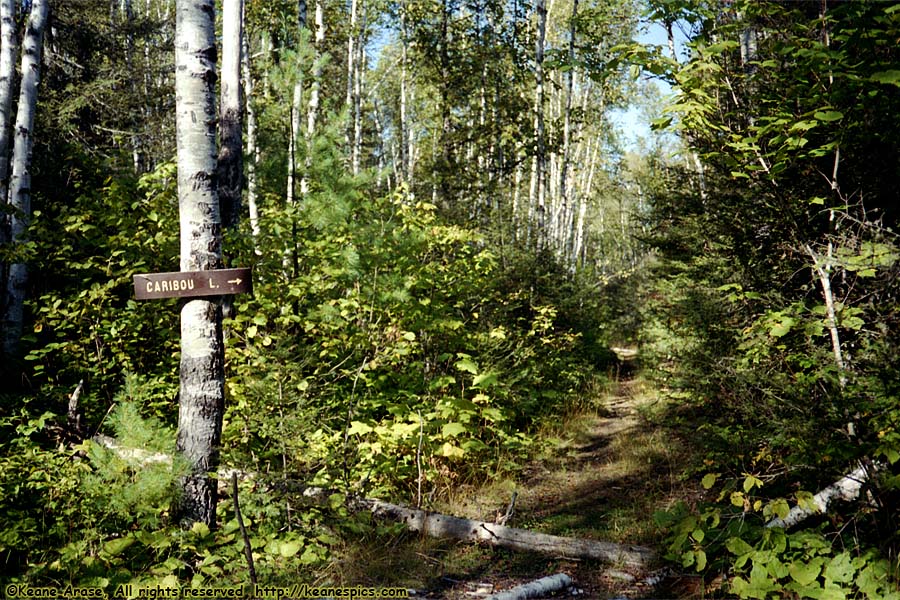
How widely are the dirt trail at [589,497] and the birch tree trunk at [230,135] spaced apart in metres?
3.91

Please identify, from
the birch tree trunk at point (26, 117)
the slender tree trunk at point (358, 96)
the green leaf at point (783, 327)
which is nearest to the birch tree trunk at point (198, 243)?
the green leaf at point (783, 327)

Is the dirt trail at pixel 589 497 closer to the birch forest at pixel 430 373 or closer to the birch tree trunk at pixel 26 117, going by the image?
the birch forest at pixel 430 373

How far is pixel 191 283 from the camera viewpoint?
151 inches

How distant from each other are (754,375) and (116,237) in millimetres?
5353

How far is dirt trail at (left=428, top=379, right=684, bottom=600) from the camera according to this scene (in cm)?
395

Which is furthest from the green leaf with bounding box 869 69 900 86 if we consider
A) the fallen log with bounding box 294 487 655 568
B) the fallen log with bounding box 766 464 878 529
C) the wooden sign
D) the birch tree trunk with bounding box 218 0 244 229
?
the birch tree trunk with bounding box 218 0 244 229

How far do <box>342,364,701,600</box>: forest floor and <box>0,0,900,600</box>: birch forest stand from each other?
Answer: 0.11 feet

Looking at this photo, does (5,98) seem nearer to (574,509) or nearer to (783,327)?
(574,509)

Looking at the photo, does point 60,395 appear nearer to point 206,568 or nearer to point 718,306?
point 206,568

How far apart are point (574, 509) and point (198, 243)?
3981 millimetres

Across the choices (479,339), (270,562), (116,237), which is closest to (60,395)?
(116,237)

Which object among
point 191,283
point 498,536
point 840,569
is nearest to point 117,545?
point 191,283

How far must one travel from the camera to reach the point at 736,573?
3631mm

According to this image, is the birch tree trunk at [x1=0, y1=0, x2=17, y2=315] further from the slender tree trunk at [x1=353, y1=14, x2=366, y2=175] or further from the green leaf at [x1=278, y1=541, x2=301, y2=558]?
the slender tree trunk at [x1=353, y1=14, x2=366, y2=175]
